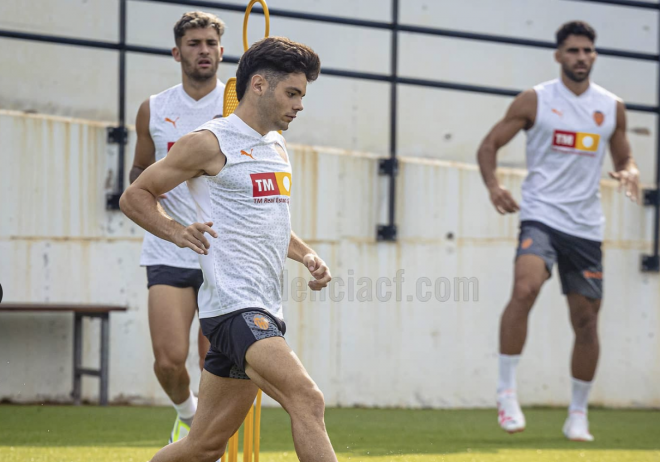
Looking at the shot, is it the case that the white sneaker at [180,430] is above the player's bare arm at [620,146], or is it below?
below

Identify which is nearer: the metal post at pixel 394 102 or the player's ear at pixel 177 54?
the player's ear at pixel 177 54

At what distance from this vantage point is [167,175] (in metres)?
3.53

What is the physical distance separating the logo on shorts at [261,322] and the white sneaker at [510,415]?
9.06ft

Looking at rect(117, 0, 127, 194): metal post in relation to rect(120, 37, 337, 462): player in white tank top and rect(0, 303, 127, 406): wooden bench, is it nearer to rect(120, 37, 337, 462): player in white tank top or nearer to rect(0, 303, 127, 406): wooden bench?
rect(0, 303, 127, 406): wooden bench

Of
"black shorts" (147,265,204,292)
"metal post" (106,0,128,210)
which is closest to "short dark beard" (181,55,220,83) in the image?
"black shorts" (147,265,204,292)

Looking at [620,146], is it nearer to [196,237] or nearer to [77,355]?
[196,237]

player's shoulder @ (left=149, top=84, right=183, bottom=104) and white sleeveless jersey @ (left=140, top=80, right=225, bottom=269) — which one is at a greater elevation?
player's shoulder @ (left=149, top=84, right=183, bottom=104)

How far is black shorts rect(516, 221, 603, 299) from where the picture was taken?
6.28m

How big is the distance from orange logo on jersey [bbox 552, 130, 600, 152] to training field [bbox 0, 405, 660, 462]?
6.32 ft

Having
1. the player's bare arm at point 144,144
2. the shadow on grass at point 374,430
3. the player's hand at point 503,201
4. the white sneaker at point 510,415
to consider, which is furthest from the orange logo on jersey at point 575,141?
the player's bare arm at point 144,144

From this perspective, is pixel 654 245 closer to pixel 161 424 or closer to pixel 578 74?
pixel 578 74

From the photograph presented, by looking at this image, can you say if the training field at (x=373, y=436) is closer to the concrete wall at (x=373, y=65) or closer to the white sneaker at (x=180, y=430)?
the white sneaker at (x=180, y=430)

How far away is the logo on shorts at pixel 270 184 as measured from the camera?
3594 mm

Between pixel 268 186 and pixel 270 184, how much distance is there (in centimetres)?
1
